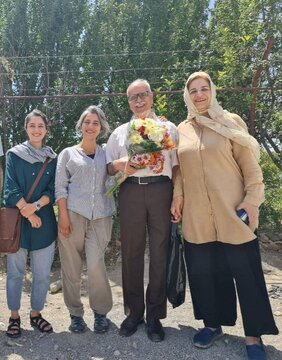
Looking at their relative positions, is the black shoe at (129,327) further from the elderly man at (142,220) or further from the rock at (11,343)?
the rock at (11,343)

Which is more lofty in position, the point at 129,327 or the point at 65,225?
the point at 65,225

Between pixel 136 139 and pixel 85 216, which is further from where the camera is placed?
pixel 85 216

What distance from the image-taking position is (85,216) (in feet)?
11.6

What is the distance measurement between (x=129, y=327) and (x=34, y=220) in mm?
1320

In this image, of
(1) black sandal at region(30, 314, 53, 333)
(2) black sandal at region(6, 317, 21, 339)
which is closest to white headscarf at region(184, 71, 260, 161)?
(1) black sandal at region(30, 314, 53, 333)

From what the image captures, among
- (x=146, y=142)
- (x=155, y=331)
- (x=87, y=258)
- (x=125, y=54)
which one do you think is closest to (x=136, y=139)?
(x=146, y=142)

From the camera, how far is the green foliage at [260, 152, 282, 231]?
22.8ft

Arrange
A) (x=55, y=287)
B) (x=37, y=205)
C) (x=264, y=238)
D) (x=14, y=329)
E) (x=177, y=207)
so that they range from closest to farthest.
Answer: (x=177, y=207) → (x=37, y=205) → (x=14, y=329) → (x=55, y=287) → (x=264, y=238)

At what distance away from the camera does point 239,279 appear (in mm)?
3217

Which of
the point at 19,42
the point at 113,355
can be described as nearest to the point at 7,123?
the point at 19,42

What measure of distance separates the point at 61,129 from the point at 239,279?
211 inches

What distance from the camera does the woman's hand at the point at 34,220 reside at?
348 cm

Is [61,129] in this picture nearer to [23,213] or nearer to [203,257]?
[23,213]

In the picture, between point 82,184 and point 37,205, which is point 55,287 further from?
point 82,184
